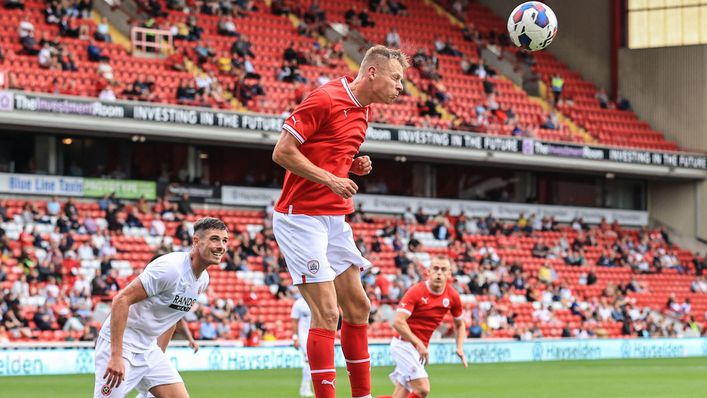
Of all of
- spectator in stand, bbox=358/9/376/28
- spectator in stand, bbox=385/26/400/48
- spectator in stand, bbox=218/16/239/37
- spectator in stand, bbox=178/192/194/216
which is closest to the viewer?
spectator in stand, bbox=178/192/194/216

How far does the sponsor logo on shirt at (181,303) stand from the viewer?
28.9 ft

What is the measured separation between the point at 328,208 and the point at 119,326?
1691 millimetres

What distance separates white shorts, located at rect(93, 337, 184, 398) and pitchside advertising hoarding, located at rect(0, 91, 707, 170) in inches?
745

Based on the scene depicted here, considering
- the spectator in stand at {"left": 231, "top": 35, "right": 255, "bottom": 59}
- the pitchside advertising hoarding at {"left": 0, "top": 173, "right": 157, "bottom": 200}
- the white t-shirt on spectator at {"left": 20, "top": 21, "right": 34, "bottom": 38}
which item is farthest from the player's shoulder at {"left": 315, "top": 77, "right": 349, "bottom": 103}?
the spectator in stand at {"left": 231, "top": 35, "right": 255, "bottom": 59}

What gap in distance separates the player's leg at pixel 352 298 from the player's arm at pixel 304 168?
47cm

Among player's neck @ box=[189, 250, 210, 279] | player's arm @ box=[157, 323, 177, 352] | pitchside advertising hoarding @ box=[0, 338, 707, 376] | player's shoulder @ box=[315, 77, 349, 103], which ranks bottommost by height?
pitchside advertising hoarding @ box=[0, 338, 707, 376]

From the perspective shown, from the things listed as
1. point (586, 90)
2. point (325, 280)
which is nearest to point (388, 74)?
point (325, 280)

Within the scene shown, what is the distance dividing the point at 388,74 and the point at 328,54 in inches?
1063

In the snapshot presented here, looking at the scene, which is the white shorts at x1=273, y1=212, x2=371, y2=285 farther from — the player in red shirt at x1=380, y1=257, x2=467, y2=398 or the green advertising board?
the green advertising board

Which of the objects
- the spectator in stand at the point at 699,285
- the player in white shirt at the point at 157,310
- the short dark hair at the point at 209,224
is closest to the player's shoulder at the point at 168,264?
the player in white shirt at the point at 157,310

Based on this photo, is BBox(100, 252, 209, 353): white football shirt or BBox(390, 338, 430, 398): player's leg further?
BBox(390, 338, 430, 398): player's leg

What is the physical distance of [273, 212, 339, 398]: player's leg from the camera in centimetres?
767

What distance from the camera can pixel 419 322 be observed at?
12898 millimetres

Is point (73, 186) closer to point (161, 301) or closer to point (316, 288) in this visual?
point (161, 301)
